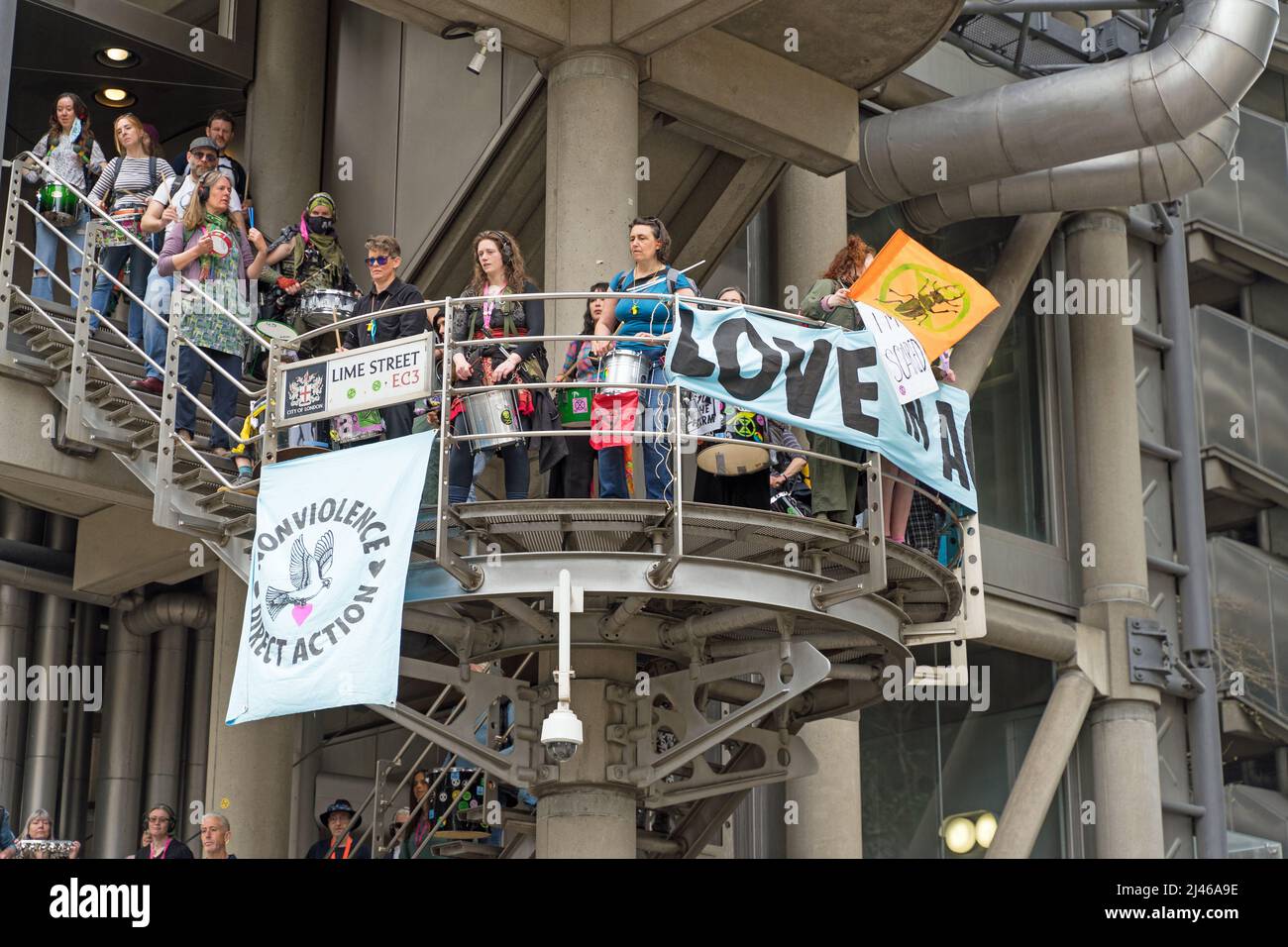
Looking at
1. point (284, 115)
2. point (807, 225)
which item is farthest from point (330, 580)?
point (807, 225)

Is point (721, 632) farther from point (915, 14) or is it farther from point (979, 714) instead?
point (979, 714)

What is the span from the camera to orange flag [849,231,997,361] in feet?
51.9

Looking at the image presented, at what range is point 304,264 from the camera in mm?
18625

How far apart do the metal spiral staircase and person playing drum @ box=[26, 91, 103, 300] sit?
460mm

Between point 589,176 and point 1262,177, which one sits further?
point 1262,177

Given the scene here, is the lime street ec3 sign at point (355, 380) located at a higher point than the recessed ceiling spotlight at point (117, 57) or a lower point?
lower

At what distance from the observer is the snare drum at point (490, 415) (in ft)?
48.1

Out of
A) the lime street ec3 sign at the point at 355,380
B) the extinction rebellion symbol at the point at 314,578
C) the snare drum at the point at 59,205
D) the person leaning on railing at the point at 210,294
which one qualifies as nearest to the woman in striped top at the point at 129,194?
the snare drum at the point at 59,205

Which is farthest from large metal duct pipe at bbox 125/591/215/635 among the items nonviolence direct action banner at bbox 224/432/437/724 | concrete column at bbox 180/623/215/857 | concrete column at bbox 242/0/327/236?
nonviolence direct action banner at bbox 224/432/437/724

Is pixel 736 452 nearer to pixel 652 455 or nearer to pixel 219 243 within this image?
pixel 652 455

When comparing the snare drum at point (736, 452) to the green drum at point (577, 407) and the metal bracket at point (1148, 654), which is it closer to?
the green drum at point (577, 407)

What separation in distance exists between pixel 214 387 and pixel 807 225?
8.15 meters

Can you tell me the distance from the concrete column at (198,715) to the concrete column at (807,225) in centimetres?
870
